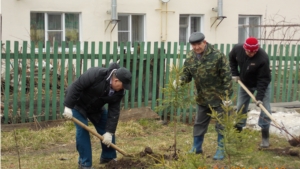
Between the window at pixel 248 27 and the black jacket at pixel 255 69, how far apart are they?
11.9 metres

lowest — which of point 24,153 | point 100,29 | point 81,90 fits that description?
point 24,153

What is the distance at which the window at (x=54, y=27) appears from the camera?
51.2ft

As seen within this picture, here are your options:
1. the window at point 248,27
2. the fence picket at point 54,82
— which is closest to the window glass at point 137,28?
the window at point 248,27

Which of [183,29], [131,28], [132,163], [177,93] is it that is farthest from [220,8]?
[132,163]

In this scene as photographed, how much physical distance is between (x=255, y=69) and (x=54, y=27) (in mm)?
9775

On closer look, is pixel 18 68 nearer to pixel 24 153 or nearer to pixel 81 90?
pixel 24 153

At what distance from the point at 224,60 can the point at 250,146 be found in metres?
1.95

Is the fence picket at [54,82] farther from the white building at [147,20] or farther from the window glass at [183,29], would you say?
the window glass at [183,29]

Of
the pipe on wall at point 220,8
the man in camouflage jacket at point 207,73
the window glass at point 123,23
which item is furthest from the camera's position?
the pipe on wall at point 220,8

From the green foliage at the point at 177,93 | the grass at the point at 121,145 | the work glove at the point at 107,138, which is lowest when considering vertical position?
the grass at the point at 121,145

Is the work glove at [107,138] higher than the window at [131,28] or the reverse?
the reverse

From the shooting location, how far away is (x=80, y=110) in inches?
249

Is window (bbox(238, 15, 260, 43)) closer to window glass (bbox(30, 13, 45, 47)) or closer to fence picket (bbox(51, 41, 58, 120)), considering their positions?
window glass (bbox(30, 13, 45, 47))

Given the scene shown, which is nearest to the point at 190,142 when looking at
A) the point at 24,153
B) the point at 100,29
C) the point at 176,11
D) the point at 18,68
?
the point at 24,153
